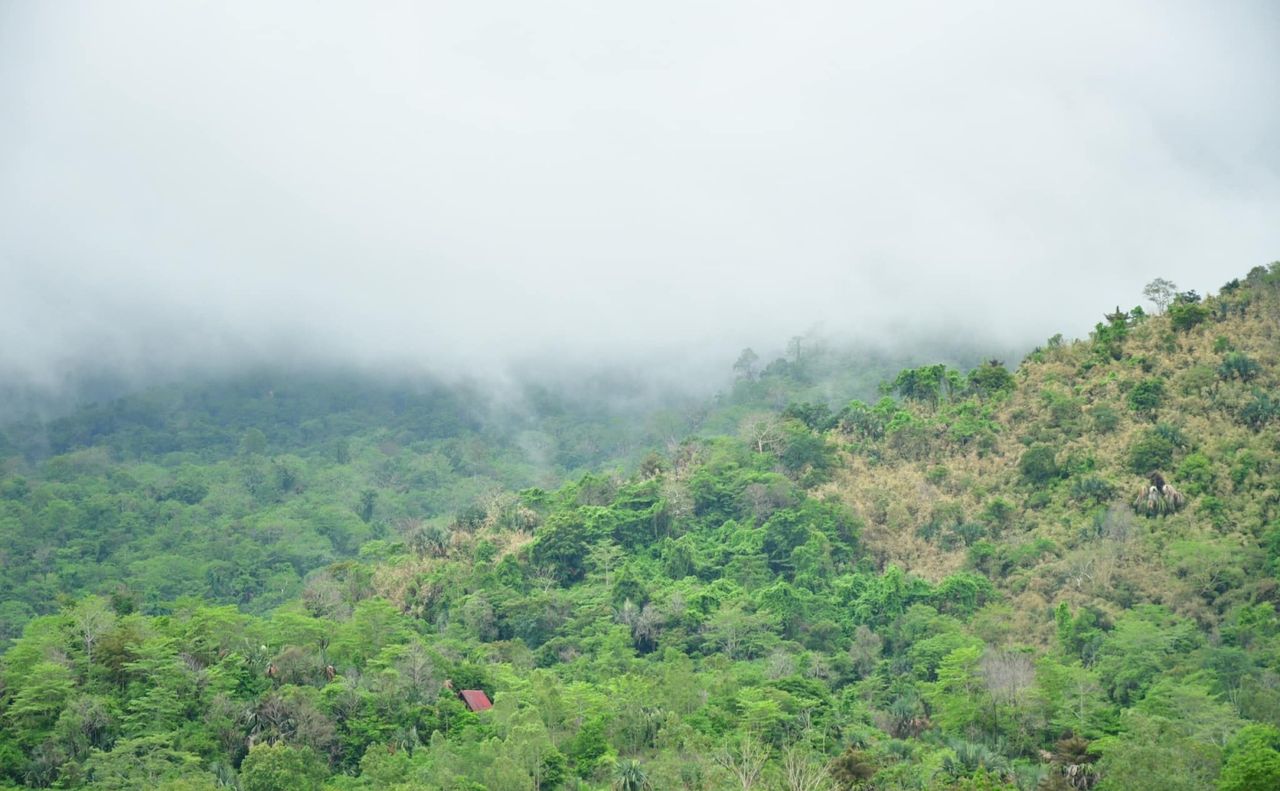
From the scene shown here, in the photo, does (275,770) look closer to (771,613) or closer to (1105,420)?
(771,613)

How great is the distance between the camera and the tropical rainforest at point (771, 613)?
4053 cm

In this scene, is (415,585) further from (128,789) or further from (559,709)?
(128,789)

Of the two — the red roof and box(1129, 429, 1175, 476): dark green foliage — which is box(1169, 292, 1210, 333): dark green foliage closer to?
box(1129, 429, 1175, 476): dark green foliage

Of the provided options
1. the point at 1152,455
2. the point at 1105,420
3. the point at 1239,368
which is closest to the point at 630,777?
the point at 1152,455

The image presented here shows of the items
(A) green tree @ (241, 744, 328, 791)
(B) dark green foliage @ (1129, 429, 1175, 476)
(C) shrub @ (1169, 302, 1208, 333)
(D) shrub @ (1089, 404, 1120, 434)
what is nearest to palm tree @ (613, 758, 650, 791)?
(A) green tree @ (241, 744, 328, 791)

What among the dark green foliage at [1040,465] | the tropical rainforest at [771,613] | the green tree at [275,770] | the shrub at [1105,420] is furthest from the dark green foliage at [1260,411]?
the green tree at [275,770]

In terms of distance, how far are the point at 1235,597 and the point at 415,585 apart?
32.8 metres

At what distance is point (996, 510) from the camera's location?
58.2 meters

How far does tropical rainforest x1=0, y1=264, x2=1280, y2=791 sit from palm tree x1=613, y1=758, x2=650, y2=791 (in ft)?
0.41

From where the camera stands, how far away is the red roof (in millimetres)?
46719

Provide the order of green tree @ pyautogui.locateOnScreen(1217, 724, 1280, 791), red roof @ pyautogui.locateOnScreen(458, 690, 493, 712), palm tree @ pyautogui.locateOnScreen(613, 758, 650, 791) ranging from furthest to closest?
red roof @ pyautogui.locateOnScreen(458, 690, 493, 712) → palm tree @ pyautogui.locateOnScreen(613, 758, 650, 791) → green tree @ pyautogui.locateOnScreen(1217, 724, 1280, 791)

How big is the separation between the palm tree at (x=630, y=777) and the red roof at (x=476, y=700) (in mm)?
7422

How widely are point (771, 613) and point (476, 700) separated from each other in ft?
44.6

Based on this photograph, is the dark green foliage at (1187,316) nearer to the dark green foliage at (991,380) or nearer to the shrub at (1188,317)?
the shrub at (1188,317)
